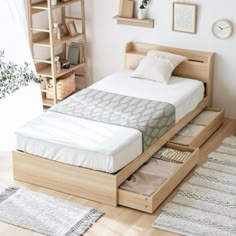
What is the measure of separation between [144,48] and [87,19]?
0.70 metres

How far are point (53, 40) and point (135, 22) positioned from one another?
827 mm

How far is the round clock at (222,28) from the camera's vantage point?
5457 millimetres

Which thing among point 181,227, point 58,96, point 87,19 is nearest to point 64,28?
point 87,19

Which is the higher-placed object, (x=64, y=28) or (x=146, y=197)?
(x=64, y=28)

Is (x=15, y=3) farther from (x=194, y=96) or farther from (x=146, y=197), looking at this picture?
(x=146, y=197)

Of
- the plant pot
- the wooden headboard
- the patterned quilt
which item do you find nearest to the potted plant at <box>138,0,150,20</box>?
the plant pot

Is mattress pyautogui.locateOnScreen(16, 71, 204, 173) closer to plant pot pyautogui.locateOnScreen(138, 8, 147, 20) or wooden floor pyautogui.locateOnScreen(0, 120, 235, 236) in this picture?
wooden floor pyautogui.locateOnScreen(0, 120, 235, 236)

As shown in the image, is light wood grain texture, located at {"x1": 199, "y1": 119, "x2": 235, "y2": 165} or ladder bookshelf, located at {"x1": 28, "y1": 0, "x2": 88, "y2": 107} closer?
light wood grain texture, located at {"x1": 199, "y1": 119, "x2": 235, "y2": 165}

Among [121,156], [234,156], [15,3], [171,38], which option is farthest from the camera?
[171,38]

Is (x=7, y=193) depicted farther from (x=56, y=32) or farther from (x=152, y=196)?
(x=56, y=32)

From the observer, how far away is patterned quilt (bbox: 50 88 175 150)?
463cm

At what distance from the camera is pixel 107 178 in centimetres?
422

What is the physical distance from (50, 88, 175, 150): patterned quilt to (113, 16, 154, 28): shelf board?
1002mm

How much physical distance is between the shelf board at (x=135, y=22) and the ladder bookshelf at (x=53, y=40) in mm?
390
